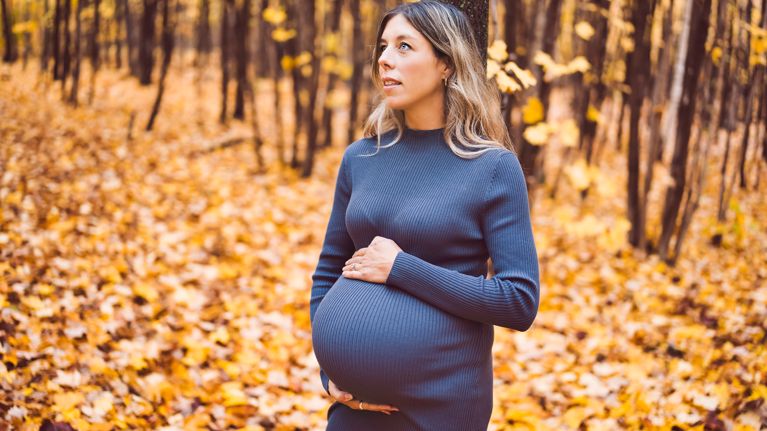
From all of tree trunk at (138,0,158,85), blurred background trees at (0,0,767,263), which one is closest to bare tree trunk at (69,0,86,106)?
blurred background trees at (0,0,767,263)

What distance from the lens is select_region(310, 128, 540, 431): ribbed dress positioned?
1586 mm

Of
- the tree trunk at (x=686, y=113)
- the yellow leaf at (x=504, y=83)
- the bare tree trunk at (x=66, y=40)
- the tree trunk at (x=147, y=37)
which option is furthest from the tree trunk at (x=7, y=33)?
the tree trunk at (x=686, y=113)

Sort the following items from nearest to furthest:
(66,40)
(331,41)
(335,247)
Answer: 1. (335,247)
2. (331,41)
3. (66,40)

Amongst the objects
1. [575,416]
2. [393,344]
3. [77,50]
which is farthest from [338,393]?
[77,50]

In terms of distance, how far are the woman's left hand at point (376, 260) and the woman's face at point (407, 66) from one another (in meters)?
0.44

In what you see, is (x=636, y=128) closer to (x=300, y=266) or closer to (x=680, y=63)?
(x=680, y=63)

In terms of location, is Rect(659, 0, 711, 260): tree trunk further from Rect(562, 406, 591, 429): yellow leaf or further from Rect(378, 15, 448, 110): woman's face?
Rect(378, 15, 448, 110): woman's face

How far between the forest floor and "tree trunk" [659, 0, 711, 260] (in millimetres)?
454

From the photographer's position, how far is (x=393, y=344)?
5.21ft

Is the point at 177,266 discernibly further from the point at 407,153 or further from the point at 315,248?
the point at 407,153

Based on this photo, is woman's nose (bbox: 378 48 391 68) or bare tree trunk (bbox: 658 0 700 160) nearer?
woman's nose (bbox: 378 48 391 68)

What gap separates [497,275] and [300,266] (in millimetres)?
4126

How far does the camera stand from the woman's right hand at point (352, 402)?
65.8 inches

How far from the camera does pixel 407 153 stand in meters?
1.81
